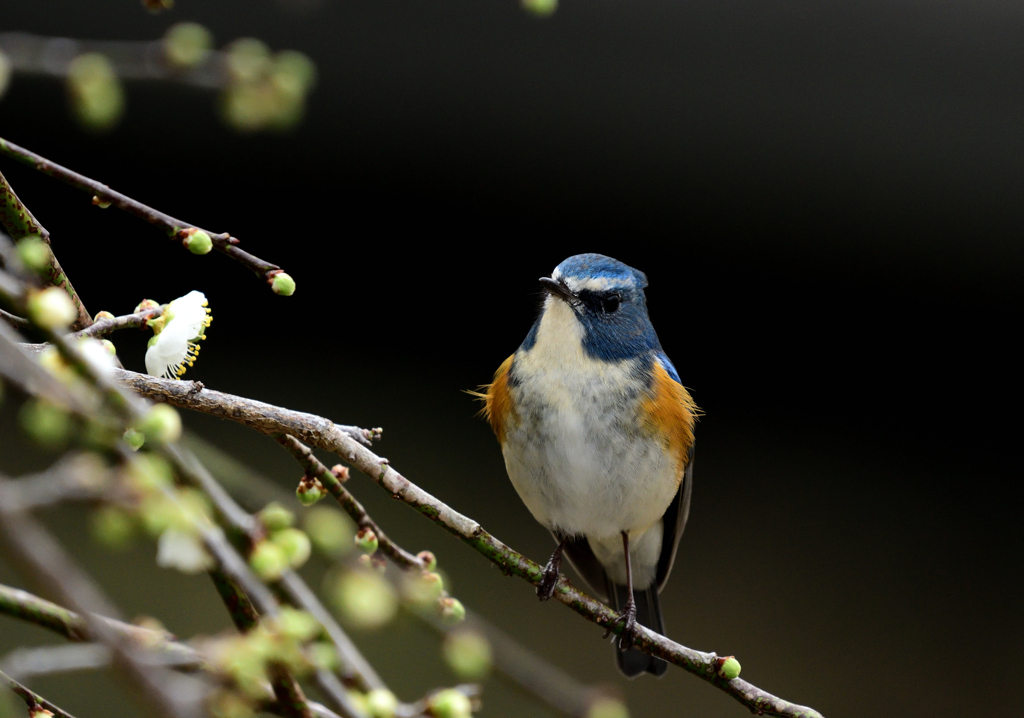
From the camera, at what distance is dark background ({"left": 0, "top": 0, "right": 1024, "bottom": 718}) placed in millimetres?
2641

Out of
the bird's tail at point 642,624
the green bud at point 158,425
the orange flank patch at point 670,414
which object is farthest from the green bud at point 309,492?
the bird's tail at point 642,624

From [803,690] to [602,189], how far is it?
2.16 m

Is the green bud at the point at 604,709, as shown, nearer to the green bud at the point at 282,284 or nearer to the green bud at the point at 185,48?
the green bud at the point at 282,284

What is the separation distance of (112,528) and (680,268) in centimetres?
294

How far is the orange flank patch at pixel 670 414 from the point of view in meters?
2.15

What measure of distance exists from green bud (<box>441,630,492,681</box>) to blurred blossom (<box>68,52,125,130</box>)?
574mm

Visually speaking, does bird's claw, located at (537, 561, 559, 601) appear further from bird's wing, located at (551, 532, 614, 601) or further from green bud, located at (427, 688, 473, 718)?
green bud, located at (427, 688, 473, 718)

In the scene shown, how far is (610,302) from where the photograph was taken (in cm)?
222

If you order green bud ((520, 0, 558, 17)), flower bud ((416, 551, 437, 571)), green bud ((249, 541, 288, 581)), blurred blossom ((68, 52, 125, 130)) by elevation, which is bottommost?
green bud ((249, 541, 288, 581))

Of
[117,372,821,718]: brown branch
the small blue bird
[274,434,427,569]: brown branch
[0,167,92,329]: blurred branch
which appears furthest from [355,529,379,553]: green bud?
the small blue bird

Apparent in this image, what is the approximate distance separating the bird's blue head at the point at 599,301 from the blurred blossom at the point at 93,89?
1.33 m

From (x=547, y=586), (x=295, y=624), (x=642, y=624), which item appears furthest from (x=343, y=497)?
(x=642, y=624)

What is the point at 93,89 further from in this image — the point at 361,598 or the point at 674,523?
the point at 674,523

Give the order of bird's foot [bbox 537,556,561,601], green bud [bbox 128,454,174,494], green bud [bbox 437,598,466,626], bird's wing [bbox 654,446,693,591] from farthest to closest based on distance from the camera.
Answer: bird's wing [bbox 654,446,693,591] → bird's foot [bbox 537,556,561,601] → green bud [bbox 437,598,466,626] → green bud [bbox 128,454,174,494]
